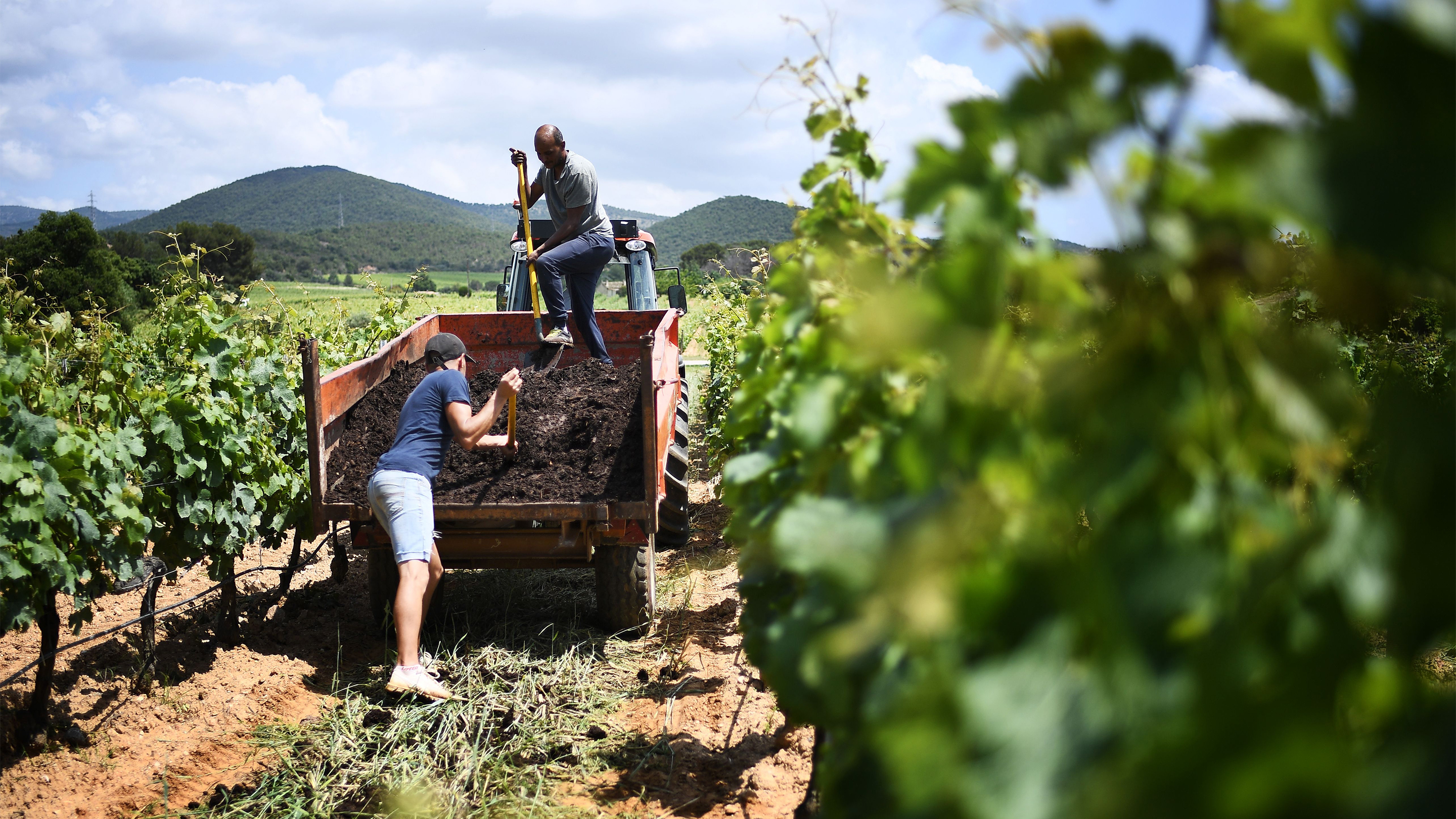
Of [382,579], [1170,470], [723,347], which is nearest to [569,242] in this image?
[382,579]

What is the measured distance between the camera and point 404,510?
14.3ft

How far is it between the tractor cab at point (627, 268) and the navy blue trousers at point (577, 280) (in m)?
1.23

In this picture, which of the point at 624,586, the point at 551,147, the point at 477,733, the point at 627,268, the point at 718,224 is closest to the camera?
the point at 477,733

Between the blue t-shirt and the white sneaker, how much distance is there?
0.95 metres

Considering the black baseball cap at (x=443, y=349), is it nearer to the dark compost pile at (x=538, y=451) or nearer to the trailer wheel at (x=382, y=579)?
the dark compost pile at (x=538, y=451)

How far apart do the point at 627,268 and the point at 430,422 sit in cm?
426

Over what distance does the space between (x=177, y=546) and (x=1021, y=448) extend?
5.29 m

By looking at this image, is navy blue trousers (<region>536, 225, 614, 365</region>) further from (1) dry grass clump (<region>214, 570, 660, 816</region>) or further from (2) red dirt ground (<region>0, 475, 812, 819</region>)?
(1) dry grass clump (<region>214, 570, 660, 816</region>)

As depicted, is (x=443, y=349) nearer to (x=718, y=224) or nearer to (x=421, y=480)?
(x=421, y=480)

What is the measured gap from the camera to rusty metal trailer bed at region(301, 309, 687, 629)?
4602mm

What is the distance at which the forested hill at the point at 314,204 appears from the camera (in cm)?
14438

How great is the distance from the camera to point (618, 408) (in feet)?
18.0

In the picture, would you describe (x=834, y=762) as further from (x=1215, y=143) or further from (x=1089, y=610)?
(x=1215, y=143)

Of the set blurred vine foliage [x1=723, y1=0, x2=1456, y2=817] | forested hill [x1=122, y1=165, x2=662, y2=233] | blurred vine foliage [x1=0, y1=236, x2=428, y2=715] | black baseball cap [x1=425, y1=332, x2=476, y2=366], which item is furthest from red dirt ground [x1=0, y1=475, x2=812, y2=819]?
forested hill [x1=122, y1=165, x2=662, y2=233]
